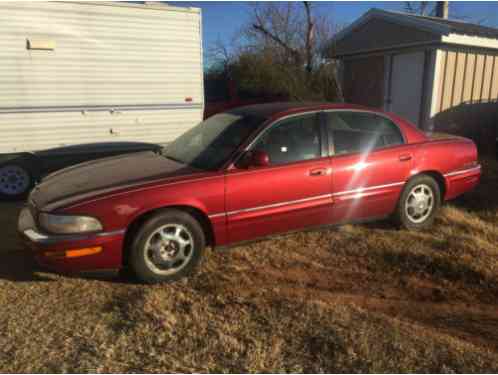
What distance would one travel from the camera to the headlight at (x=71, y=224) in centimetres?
336

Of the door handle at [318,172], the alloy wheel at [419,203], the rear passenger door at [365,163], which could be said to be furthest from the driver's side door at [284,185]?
the alloy wheel at [419,203]

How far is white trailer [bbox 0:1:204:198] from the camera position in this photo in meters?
6.53

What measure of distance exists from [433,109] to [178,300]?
28.1 ft

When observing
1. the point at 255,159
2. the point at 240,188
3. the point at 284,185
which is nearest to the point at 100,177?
the point at 240,188

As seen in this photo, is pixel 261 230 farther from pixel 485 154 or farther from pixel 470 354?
pixel 485 154

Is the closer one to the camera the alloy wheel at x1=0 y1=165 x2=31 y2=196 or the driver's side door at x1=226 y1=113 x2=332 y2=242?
the driver's side door at x1=226 y1=113 x2=332 y2=242

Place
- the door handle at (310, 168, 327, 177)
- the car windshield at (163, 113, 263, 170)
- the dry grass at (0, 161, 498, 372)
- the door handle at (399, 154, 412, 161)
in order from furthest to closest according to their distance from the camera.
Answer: the door handle at (399, 154, 412, 161) → the door handle at (310, 168, 327, 177) → the car windshield at (163, 113, 263, 170) → the dry grass at (0, 161, 498, 372)

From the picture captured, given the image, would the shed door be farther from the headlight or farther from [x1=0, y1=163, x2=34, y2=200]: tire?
the headlight

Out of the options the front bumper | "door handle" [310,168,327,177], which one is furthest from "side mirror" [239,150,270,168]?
the front bumper

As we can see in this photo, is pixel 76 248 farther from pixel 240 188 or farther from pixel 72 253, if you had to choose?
pixel 240 188

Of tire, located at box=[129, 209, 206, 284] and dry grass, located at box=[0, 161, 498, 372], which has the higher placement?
tire, located at box=[129, 209, 206, 284]

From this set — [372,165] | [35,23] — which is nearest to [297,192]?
[372,165]

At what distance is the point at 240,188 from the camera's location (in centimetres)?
384

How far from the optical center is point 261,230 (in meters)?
4.06
